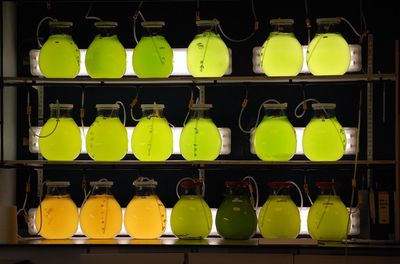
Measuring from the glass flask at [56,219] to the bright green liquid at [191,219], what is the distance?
0.55 m

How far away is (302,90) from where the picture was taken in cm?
406

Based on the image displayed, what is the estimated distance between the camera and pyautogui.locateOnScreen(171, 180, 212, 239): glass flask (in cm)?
357

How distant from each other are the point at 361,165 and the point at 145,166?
116cm

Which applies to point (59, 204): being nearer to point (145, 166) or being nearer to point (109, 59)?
point (145, 166)

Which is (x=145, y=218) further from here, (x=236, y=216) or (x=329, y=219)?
(x=329, y=219)

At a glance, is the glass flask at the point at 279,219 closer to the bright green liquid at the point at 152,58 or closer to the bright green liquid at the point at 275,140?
the bright green liquid at the point at 275,140

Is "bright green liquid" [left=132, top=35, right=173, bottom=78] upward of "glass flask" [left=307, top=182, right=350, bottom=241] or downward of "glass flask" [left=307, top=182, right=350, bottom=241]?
upward

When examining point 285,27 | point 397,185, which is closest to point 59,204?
point 285,27

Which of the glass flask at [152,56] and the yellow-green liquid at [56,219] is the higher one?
the glass flask at [152,56]

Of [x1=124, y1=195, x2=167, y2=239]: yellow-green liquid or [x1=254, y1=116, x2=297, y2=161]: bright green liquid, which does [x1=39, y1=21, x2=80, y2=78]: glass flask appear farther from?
[x1=254, y1=116, x2=297, y2=161]: bright green liquid

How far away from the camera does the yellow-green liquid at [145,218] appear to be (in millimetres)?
3602

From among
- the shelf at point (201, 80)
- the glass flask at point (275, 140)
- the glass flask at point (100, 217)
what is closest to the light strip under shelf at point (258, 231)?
the glass flask at point (100, 217)

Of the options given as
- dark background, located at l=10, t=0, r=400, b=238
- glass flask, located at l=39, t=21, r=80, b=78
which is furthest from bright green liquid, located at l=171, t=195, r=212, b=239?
glass flask, located at l=39, t=21, r=80, b=78

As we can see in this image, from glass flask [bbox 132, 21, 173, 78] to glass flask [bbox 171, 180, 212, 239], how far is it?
24.0 inches
